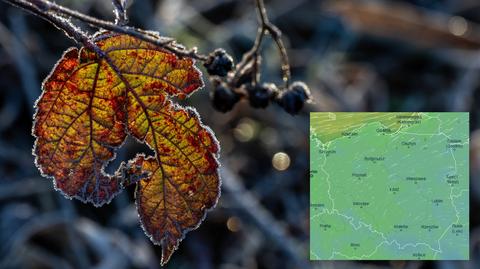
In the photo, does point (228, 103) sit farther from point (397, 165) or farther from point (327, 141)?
point (397, 165)

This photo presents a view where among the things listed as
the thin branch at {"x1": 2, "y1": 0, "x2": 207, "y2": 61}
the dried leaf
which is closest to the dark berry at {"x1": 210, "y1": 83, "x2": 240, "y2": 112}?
the dried leaf

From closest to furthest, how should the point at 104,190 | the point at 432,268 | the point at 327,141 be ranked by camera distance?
the point at 104,190, the point at 327,141, the point at 432,268

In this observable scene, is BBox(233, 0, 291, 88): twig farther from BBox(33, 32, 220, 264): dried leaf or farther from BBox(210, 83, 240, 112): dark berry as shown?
BBox(33, 32, 220, 264): dried leaf

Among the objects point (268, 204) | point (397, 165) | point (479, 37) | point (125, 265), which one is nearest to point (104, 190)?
point (397, 165)

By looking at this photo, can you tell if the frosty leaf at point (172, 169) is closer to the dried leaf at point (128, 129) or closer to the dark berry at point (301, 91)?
the dried leaf at point (128, 129)

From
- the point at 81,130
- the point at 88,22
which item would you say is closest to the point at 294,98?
the point at 81,130

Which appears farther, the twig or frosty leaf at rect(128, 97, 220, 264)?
the twig

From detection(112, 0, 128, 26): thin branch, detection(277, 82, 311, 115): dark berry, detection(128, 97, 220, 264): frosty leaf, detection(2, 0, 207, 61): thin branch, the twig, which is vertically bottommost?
detection(128, 97, 220, 264): frosty leaf
